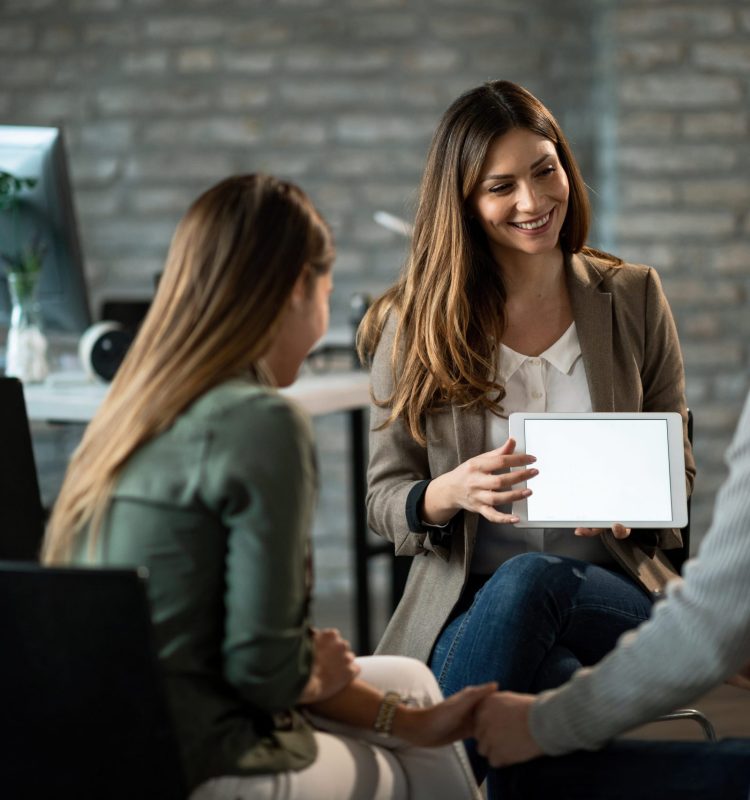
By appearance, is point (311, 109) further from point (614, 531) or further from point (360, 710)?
point (360, 710)

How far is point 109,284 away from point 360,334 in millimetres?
2009

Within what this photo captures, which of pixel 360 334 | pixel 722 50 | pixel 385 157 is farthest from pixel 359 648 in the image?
pixel 722 50

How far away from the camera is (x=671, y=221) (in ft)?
11.0

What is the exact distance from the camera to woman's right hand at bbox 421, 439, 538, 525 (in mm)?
1556

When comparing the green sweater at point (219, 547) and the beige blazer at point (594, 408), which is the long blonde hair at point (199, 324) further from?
the beige blazer at point (594, 408)

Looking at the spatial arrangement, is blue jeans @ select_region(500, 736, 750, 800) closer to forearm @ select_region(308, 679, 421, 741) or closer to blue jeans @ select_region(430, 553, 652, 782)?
forearm @ select_region(308, 679, 421, 741)

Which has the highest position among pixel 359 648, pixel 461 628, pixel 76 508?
pixel 76 508

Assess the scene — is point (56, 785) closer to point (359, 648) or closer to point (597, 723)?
point (597, 723)

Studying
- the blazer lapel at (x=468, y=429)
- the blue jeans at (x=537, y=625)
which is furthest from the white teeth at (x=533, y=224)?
the blue jeans at (x=537, y=625)

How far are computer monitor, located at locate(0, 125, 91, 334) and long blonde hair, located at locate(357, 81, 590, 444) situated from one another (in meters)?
0.99

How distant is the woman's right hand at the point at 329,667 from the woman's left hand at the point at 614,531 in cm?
48

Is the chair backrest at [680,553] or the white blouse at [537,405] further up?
the white blouse at [537,405]

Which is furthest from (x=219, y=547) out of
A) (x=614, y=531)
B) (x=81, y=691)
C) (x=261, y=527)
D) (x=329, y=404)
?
(x=329, y=404)

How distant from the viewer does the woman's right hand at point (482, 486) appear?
1.56 metres
